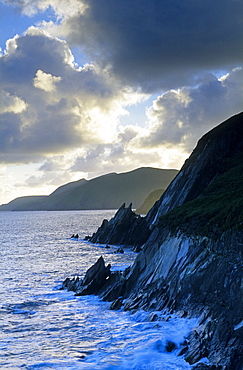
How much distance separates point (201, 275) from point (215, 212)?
259 inches

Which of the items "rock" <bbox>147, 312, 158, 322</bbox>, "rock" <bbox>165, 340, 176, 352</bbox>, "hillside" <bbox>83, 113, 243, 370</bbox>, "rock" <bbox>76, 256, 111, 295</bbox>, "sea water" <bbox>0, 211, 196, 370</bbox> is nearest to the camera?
"hillside" <bbox>83, 113, 243, 370</bbox>

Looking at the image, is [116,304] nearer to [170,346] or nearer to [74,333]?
[74,333]

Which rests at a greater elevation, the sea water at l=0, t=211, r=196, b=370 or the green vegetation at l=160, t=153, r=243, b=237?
the green vegetation at l=160, t=153, r=243, b=237

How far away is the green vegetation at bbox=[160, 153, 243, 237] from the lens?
25797 mm

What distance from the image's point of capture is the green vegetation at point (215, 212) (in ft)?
84.6

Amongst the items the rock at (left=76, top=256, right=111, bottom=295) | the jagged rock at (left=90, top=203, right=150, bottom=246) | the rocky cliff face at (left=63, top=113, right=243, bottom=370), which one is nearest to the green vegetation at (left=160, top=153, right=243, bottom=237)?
the rocky cliff face at (left=63, top=113, right=243, bottom=370)

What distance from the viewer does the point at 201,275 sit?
83.1ft

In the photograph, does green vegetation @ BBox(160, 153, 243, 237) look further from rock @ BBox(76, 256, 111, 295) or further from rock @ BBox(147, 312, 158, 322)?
rock @ BBox(76, 256, 111, 295)

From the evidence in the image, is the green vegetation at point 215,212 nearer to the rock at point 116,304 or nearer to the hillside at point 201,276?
the hillside at point 201,276

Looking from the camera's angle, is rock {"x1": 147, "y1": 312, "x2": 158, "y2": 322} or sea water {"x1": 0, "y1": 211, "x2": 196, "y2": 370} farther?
rock {"x1": 147, "y1": 312, "x2": 158, "y2": 322}

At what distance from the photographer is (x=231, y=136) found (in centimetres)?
5619

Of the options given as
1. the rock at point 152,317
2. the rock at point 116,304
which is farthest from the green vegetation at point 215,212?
the rock at point 116,304

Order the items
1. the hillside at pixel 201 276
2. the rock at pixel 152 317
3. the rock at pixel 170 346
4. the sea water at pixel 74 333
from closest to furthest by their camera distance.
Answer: the hillside at pixel 201 276
the sea water at pixel 74 333
the rock at pixel 170 346
the rock at pixel 152 317

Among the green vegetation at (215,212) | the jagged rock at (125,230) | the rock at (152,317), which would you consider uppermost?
the green vegetation at (215,212)
